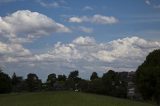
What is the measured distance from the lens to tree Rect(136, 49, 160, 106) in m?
83.8

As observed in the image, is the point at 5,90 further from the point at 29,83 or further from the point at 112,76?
the point at 112,76

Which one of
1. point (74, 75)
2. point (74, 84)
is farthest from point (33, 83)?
point (74, 75)

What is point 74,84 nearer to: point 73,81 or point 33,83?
point 73,81

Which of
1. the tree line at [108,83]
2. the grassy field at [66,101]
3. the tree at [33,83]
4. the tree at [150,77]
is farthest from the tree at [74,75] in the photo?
the grassy field at [66,101]

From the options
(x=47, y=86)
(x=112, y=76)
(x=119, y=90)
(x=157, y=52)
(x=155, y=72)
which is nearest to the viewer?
(x=155, y=72)

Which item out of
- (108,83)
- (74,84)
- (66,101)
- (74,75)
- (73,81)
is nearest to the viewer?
(66,101)

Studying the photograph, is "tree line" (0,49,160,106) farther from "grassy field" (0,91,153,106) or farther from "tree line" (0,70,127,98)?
"grassy field" (0,91,153,106)

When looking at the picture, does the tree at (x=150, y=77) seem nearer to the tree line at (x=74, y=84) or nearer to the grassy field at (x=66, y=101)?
the grassy field at (x=66, y=101)

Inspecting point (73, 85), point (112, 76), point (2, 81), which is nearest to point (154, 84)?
point (2, 81)

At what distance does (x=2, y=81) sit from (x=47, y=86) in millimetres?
49217

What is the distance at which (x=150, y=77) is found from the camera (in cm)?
8500

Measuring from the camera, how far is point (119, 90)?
133 m

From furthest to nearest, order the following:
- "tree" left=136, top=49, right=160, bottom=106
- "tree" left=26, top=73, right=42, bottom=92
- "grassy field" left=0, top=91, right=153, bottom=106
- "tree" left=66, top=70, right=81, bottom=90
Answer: "tree" left=66, top=70, right=81, bottom=90 < "tree" left=26, top=73, right=42, bottom=92 < "tree" left=136, top=49, right=160, bottom=106 < "grassy field" left=0, top=91, right=153, bottom=106

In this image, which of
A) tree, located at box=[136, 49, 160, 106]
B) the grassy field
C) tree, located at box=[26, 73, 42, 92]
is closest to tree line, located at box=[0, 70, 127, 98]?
tree, located at box=[26, 73, 42, 92]
